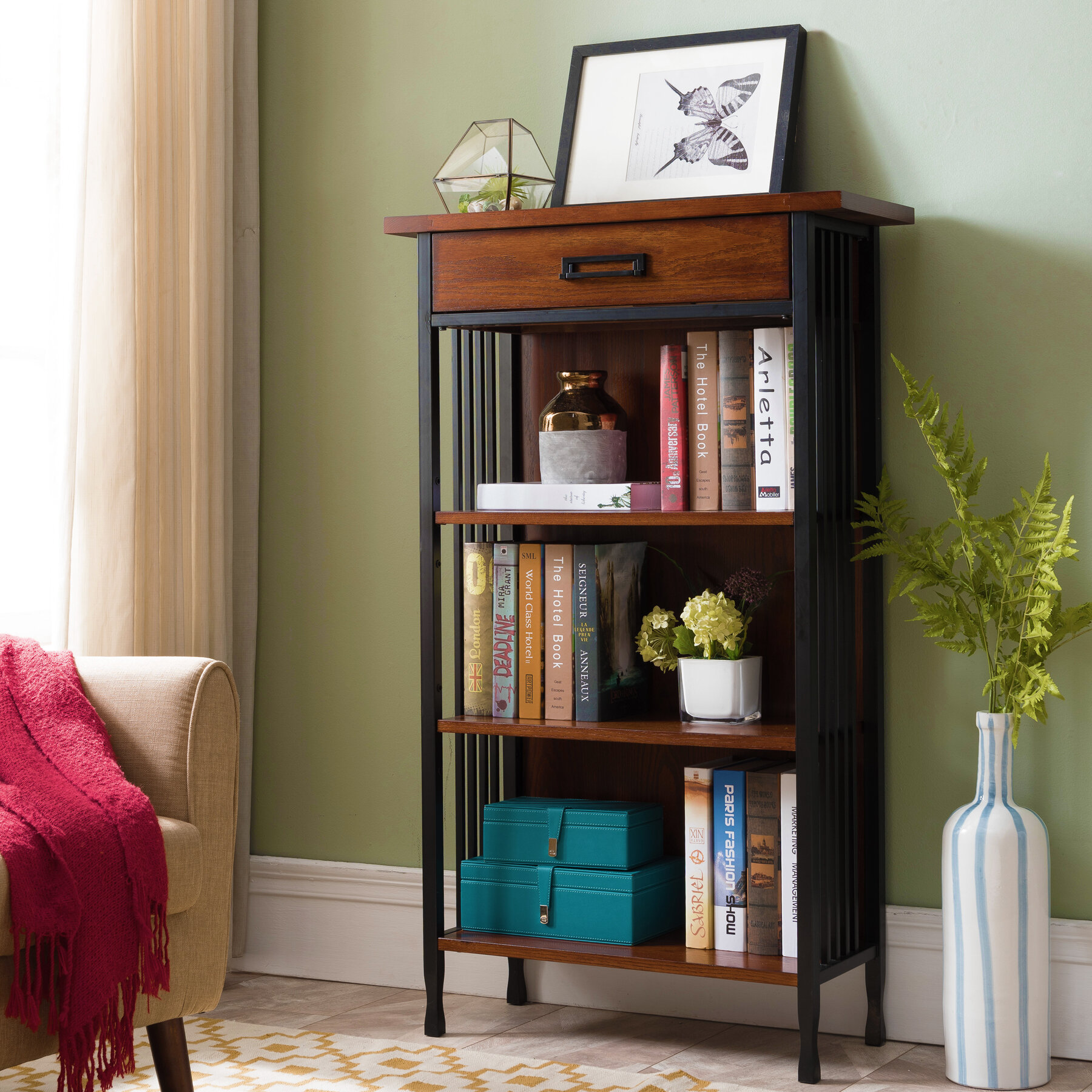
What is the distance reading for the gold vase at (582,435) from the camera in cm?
245

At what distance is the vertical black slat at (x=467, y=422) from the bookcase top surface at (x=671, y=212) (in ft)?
0.91

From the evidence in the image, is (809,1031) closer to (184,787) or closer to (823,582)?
(823,582)

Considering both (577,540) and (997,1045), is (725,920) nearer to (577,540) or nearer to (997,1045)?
(997,1045)

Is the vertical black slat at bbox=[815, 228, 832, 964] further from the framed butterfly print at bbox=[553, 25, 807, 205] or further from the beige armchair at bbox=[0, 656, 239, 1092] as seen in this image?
the beige armchair at bbox=[0, 656, 239, 1092]

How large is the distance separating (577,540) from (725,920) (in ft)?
2.40

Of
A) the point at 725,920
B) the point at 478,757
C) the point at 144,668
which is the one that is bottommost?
the point at 725,920

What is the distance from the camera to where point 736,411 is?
233 cm

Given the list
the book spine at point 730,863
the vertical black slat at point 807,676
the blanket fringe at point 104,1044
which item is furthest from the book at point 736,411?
the blanket fringe at point 104,1044

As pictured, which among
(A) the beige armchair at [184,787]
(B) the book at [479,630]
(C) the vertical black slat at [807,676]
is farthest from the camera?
(B) the book at [479,630]

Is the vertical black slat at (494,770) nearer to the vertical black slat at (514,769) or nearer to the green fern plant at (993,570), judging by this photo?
the vertical black slat at (514,769)

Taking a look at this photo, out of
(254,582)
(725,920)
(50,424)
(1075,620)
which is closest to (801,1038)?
(725,920)

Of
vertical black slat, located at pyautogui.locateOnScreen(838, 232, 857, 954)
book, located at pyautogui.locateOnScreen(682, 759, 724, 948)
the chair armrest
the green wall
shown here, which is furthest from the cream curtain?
vertical black slat, located at pyautogui.locateOnScreen(838, 232, 857, 954)

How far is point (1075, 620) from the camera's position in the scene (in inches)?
88.4

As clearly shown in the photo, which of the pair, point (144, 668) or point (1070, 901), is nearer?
point (144, 668)
